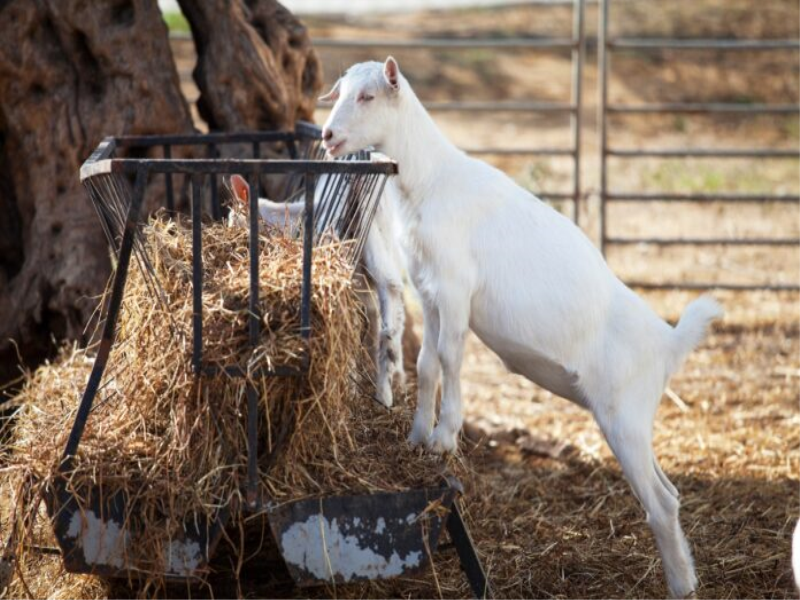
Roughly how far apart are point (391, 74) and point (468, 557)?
161cm

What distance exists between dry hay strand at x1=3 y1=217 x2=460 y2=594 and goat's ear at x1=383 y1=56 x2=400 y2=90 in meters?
0.61

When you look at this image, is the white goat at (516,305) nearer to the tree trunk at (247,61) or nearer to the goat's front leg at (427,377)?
the goat's front leg at (427,377)

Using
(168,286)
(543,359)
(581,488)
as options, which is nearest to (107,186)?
(168,286)

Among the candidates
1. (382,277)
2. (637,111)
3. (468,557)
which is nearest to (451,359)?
(468,557)

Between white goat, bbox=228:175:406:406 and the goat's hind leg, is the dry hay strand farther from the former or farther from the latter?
white goat, bbox=228:175:406:406

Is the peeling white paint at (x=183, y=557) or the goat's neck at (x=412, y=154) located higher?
the goat's neck at (x=412, y=154)

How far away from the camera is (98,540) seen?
3428 millimetres

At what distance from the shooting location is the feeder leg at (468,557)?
12.0ft

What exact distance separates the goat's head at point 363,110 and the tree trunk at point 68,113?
1.92 meters

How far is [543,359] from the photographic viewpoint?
4.00 metres

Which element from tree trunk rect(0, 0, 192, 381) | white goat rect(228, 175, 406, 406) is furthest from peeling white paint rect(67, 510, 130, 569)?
tree trunk rect(0, 0, 192, 381)

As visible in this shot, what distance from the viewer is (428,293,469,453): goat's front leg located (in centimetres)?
392

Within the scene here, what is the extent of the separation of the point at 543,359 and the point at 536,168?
5658 mm

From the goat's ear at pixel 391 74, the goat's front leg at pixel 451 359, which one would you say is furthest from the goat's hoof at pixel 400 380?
the goat's ear at pixel 391 74
